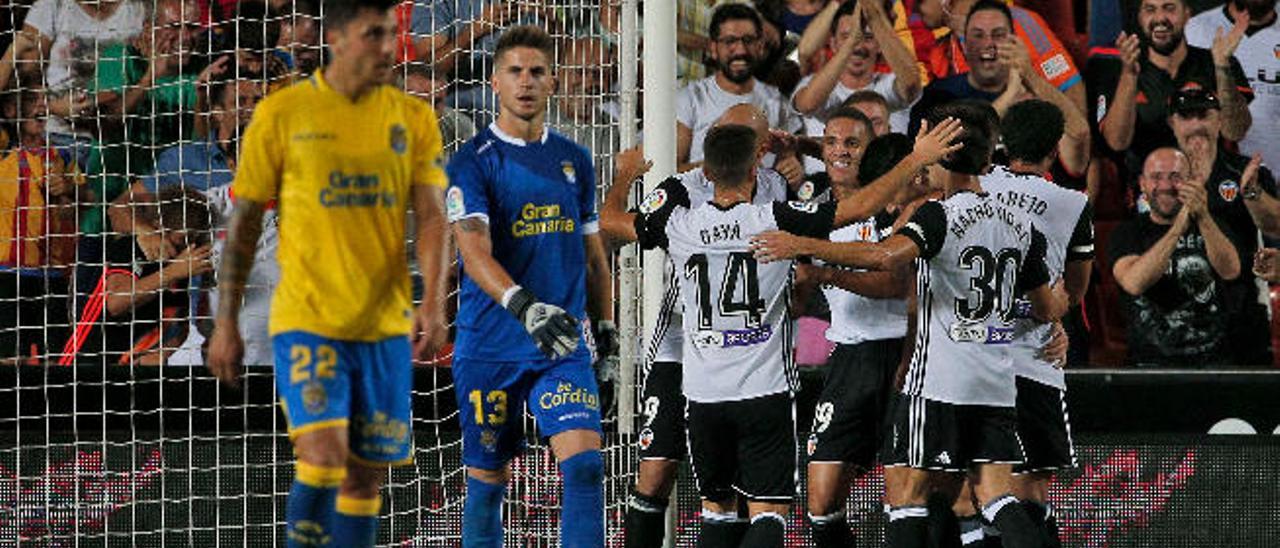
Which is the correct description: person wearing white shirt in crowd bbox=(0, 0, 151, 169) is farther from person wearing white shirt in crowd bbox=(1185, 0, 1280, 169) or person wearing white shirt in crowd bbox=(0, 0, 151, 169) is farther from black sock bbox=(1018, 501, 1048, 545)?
person wearing white shirt in crowd bbox=(1185, 0, 1280, 169)

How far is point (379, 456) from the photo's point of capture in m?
6.30

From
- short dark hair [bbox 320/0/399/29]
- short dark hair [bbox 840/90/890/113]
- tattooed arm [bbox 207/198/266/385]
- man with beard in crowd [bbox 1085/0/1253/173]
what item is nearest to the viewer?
tattooed arm [bbox 207/198/266/385]

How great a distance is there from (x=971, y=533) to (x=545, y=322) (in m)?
2.64

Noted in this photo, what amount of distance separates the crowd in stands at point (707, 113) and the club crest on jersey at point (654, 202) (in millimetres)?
1245

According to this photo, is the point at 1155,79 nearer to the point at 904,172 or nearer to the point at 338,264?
the point at 904,172

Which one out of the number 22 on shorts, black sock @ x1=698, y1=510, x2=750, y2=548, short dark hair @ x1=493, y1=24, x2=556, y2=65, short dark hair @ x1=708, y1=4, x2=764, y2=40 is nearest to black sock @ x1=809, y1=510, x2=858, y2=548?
black sock @ x1=698, y1=510, x2=750, y2=548

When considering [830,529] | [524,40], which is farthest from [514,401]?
[830,529]

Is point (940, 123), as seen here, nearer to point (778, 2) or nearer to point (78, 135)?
point (778, 2)

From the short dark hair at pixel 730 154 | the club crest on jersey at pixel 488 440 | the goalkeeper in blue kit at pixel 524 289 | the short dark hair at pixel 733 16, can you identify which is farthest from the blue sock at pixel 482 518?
the short dark hair at pixel 733 16

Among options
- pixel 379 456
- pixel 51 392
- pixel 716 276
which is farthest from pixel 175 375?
pixel 379 456

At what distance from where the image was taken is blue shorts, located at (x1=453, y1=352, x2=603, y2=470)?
739 cm

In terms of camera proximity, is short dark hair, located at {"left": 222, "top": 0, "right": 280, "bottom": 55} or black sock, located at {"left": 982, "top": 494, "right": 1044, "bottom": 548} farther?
short dark hair, located at {"left": 222, "top": 0, "right": 280, "bottom": 55}

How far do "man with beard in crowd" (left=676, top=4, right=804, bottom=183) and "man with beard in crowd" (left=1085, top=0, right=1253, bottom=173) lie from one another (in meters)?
1.68

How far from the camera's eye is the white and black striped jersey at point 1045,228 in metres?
7.90
